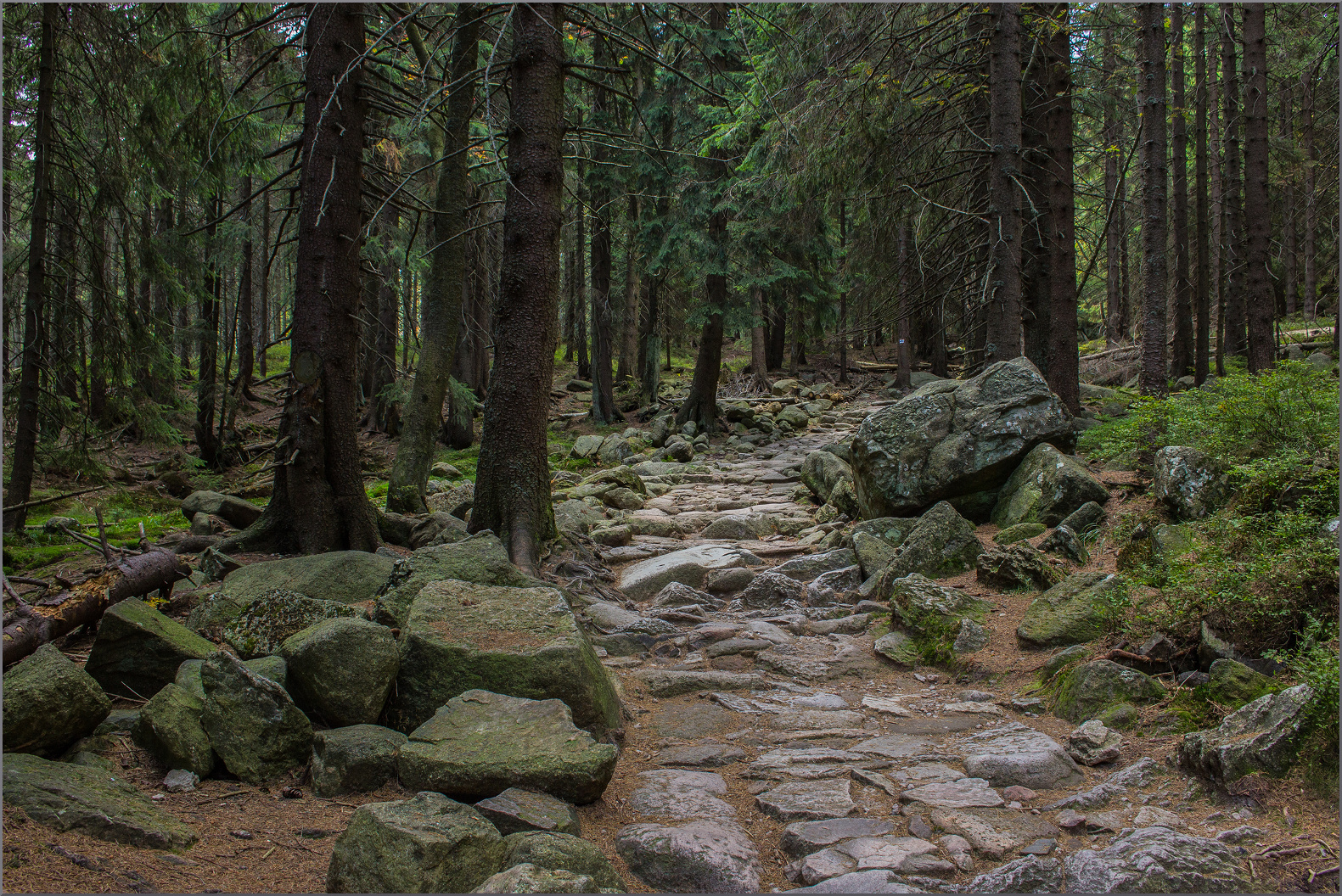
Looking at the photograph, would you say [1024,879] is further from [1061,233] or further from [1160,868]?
[1061,233]

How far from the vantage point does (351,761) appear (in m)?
3.20

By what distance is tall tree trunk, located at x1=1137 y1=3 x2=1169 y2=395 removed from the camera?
9477 millimetres

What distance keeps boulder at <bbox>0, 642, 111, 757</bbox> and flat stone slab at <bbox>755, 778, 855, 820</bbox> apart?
295cm

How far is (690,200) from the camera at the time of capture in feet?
54.4

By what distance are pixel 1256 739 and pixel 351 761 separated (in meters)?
3.72

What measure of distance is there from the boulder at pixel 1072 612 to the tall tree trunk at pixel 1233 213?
1419 cm

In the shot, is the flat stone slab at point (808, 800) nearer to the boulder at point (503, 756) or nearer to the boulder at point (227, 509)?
the boulder at point (503, 756)

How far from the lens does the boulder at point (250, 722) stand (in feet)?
10.5

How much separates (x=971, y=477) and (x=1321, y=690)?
15.5ft

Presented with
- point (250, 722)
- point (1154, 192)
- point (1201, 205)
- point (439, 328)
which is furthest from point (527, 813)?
point (1201, 205)


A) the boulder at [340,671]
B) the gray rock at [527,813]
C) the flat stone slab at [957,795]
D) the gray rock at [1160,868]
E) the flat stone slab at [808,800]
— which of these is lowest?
the flat stone slab at [808,800]

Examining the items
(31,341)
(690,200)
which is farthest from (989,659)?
(690,200)

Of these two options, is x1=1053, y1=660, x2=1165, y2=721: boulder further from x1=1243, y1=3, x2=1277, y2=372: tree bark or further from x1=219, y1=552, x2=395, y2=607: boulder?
x1=1243, y1=3, x2=1277, y2=372: tree bark

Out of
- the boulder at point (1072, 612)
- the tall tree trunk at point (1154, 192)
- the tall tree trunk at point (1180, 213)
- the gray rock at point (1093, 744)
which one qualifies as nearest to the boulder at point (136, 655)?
the gray rock at point (1093, 744)
